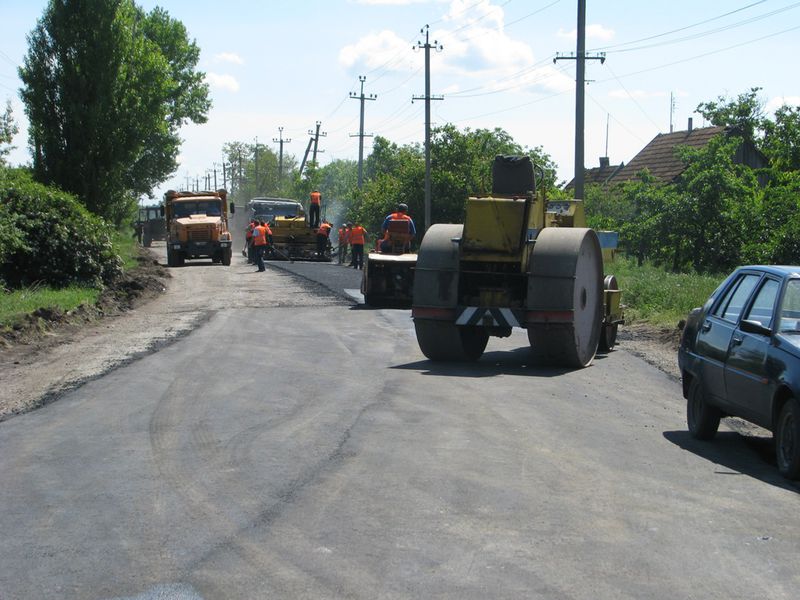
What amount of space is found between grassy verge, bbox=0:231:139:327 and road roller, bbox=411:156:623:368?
296 inches

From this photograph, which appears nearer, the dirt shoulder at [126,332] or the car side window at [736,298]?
the car side window at [736,298]

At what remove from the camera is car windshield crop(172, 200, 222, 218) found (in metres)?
42.0

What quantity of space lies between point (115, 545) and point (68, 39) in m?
30.3

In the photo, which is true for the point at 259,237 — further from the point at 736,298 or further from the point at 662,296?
the point at 736,298

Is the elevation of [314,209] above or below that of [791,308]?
above

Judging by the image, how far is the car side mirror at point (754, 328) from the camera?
8.45 metres

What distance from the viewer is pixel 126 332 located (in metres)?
19.2

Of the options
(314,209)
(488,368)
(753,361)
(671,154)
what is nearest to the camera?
(753,361)

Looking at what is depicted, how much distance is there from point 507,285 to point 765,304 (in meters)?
6.16

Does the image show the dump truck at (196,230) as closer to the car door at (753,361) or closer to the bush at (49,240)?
the bush at (49,240)

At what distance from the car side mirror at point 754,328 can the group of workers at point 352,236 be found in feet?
52.2

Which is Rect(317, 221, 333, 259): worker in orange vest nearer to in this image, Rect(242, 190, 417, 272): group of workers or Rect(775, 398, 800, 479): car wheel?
Rect(242, 190, 417, 272): group of workers

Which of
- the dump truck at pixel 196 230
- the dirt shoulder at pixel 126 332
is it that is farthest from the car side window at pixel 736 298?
the dump truck at pixel 196 230

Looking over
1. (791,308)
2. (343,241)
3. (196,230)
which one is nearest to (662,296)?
(791,308)
